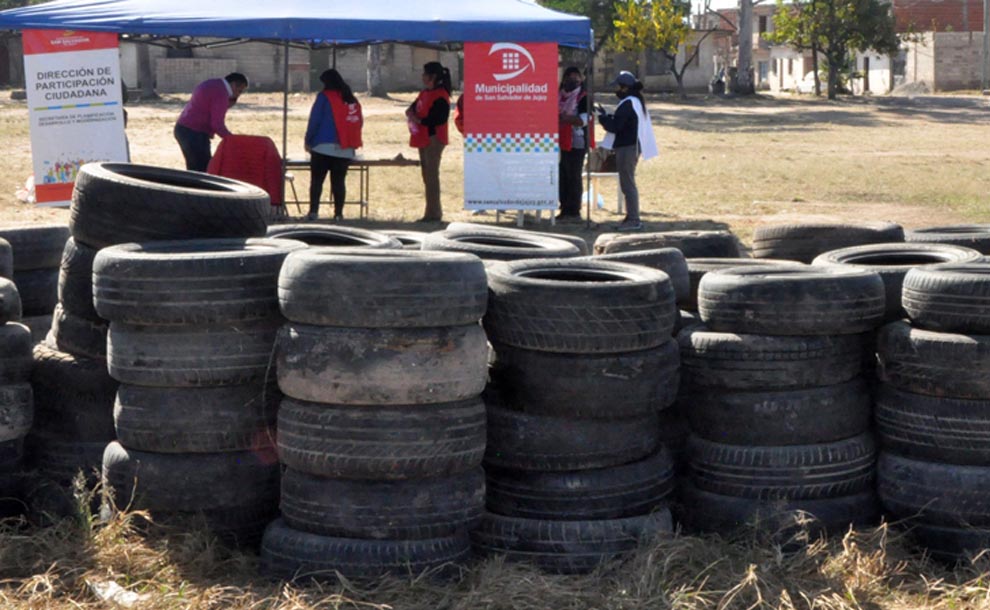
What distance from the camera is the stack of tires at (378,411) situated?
500 cm

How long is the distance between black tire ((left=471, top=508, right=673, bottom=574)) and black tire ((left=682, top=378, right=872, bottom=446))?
574 millimetres

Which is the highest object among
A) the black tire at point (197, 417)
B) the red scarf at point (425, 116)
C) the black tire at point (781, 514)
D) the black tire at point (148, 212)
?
the red scarf at point (425, 116)

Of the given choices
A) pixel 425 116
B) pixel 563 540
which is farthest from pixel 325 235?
pixel 425 116

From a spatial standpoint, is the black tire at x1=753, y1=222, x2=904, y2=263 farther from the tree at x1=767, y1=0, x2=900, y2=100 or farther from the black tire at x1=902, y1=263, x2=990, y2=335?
the tree at x1=767, y1=0, x2=900, y2=100

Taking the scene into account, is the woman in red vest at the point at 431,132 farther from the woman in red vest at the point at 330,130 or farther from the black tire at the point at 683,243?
the black tire at the point at 683,243

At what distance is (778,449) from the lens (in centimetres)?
556

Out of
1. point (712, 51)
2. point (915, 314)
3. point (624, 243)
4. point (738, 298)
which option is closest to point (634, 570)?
point (738, 298)

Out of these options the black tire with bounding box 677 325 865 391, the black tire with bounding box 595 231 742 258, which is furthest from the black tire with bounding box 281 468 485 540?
the black tire with bounding box 595 231 742 258

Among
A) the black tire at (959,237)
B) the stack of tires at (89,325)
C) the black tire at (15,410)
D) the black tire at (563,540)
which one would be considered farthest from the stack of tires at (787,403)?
the black tire at (15,410)

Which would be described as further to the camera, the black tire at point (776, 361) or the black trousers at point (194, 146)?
the black trousers at point (194, 146)

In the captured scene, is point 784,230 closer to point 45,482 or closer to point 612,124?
point 45,482

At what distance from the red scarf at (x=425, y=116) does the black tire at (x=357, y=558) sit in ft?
39.3

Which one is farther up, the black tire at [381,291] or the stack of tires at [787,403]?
the black tire at [381,291]

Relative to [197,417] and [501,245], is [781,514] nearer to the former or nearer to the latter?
[197,417]
